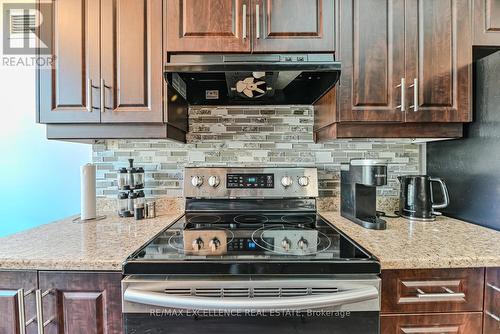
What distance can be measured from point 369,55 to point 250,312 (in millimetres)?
1168

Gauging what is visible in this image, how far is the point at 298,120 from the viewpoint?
5.11 ft

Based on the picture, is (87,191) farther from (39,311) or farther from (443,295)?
(443,295)

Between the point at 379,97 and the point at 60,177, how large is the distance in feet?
5.94

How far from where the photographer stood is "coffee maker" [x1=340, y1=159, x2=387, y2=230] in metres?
1.16

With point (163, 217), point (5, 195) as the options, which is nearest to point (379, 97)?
point (163, 217)

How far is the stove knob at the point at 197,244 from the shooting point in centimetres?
94

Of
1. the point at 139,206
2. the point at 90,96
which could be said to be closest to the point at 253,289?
the point at 139,206

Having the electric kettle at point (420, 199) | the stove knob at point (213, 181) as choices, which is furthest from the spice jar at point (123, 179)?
the electric kettle at point (420, 199)

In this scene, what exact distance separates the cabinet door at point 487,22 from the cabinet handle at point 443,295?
3.62 ft

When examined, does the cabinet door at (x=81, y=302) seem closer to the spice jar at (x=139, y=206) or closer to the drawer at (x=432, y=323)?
the spice jar at (x=139, y=206)

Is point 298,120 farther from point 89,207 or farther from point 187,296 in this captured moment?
point 89,207

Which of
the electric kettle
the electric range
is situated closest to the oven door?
the electric range

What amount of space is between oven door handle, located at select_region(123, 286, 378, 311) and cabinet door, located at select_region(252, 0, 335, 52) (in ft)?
3.33

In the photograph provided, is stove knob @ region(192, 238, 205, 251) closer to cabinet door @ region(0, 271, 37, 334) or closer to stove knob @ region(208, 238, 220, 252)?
stove knob @ region(208, 238, 220, 252)
